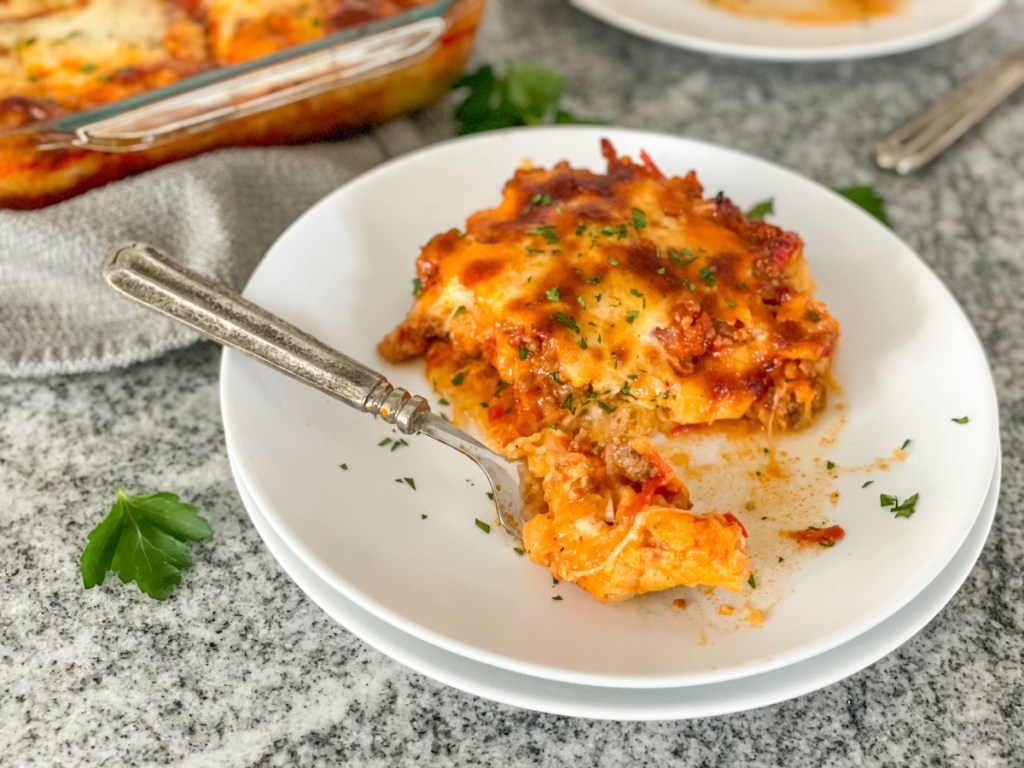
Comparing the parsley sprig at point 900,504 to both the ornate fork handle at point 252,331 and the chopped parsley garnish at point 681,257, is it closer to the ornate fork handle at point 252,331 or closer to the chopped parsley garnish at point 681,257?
the chopped parsley garnish at point 681,257

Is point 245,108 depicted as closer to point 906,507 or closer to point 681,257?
point 681,257

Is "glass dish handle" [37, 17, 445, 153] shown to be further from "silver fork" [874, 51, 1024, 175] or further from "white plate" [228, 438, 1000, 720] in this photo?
"silver fork" [874, 51, 1024, 175]

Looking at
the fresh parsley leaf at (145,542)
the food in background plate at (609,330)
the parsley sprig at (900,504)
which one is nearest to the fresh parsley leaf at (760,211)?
the food in background plate at (609,330)

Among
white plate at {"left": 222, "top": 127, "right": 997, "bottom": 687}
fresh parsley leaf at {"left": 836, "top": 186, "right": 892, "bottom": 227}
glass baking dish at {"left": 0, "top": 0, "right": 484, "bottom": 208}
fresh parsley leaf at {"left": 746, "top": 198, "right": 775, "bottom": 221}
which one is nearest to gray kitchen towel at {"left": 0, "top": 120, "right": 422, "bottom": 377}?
glass baking dish at {"left": 0, "top": 0, "right": 484, "bottom": 208}

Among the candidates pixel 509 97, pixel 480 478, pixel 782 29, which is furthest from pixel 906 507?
pixel 782 29

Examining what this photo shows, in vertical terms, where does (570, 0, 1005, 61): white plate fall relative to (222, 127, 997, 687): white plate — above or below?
above

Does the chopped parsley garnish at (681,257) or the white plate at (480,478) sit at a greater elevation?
the chopped parsley garnish at (681,257)

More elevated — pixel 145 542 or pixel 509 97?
pixel 509 97
